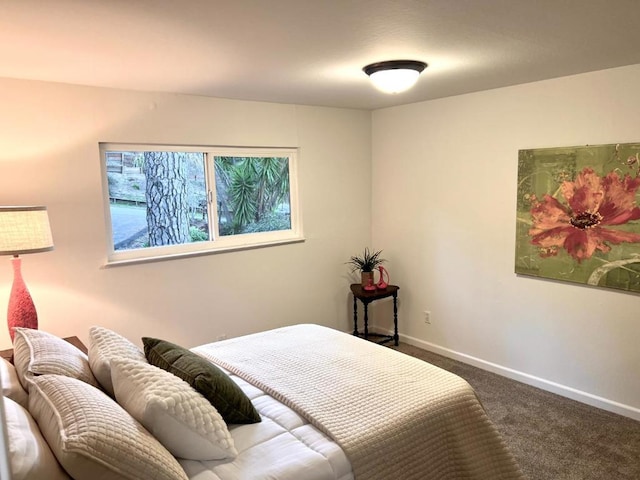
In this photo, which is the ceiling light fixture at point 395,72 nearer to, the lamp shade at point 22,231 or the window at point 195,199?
the window at point 195,199

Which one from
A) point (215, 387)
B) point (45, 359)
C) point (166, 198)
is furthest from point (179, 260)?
point (215, 387)

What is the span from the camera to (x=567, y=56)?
2.59 meters

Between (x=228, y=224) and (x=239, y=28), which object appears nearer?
(x=239, y=28)

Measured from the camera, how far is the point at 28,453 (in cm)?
124

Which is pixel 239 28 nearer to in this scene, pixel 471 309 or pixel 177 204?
pixel 177 204

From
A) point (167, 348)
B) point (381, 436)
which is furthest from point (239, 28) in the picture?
point (381, 436)

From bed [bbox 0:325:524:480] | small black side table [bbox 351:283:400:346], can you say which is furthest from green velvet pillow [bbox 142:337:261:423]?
small black side table [bbox 351:283:400:346]

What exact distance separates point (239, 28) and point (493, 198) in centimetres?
250

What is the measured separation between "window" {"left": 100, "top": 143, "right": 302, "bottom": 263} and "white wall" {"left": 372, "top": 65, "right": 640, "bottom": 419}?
1.07m

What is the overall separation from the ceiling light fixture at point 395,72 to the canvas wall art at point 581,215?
1.30 metres

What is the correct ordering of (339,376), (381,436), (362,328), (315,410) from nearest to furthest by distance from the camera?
(381,436) < (315,410) < (339,376) < (362,328)

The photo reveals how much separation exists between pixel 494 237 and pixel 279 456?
2.66m

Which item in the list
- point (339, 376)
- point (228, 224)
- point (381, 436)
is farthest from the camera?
point (228, 224)

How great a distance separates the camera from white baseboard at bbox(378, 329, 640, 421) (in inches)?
121
